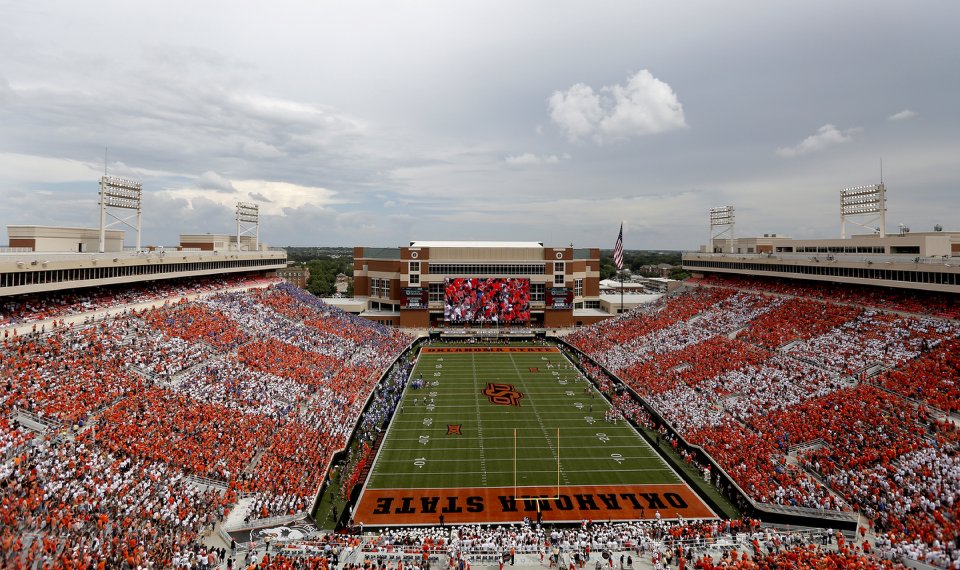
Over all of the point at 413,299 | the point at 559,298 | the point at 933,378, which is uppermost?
the point at 559,298

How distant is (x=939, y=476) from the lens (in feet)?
51.5

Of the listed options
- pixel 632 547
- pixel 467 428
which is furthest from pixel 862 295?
pixel 632 547

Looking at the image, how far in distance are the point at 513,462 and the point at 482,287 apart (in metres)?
28.2

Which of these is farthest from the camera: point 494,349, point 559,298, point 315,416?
Result: point 559,298

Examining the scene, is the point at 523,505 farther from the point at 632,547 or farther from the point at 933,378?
the point at 933,378

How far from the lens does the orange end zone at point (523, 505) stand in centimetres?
1830

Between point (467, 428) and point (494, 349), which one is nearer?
point (467, 428)

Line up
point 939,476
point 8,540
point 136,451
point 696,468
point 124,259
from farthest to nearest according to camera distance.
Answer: point 124,259 → point 696,468 → point 136,451 → point 939,476 → point 8,540

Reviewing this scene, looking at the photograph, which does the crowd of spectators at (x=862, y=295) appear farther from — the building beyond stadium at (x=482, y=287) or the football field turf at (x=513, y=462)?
the football field turf at (x=513, y=462)

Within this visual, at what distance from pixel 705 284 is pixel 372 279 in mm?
34840

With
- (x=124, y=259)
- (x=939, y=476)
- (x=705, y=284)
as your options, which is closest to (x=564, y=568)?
(x=939, y=476)

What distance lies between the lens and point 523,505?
1925cm

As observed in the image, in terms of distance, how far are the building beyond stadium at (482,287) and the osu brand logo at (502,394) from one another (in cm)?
1581

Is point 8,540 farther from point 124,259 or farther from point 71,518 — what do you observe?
point 124,259
